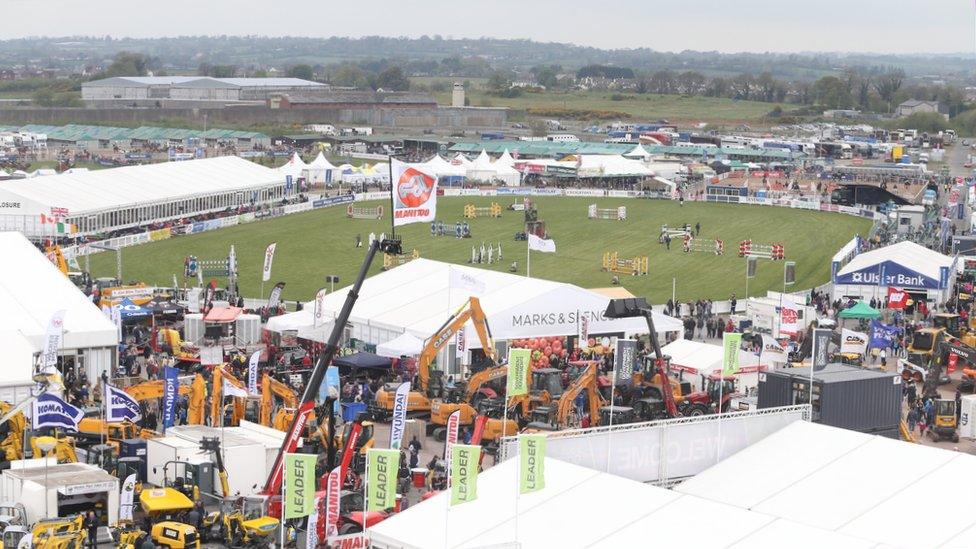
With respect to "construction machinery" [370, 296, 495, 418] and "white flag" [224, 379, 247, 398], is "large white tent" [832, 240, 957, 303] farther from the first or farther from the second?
"white flag" [224, 379, 247, 398]

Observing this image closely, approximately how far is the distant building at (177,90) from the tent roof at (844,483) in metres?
131

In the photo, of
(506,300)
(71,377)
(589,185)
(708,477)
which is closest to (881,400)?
(708,477)

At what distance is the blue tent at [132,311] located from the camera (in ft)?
125

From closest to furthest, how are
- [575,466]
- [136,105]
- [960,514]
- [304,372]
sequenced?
[960,514] < [575,466] < [304,372] < [136,105]

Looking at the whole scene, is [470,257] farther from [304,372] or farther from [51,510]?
[51,510]

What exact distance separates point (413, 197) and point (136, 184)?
1616 inches

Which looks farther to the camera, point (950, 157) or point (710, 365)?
point (950, 157)

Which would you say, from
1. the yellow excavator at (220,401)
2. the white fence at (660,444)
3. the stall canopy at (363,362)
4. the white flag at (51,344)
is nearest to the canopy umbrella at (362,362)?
the stall canopy at (363,362)

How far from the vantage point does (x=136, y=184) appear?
62.6 meters

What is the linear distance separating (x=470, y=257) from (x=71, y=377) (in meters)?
24.3

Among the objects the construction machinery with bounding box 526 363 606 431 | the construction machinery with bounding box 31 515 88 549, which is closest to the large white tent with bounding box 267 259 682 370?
the construction machinery with bounding box 526 363 606 431

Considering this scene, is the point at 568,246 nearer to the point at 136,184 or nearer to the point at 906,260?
the point at 906,260

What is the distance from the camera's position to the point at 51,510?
2147 cm

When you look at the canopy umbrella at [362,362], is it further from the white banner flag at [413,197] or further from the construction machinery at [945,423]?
the construction machinery at [945,423]
